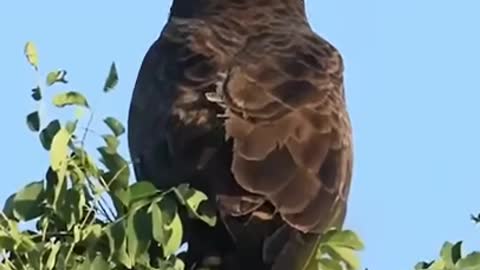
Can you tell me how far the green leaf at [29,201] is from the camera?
4312 mm

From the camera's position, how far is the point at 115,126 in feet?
14.8

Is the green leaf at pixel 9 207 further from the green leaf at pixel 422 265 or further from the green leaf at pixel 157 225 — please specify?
the green leaf at pixel 422 265

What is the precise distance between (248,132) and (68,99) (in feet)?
4.75

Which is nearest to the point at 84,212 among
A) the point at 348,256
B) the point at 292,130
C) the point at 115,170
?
the point at 115,170

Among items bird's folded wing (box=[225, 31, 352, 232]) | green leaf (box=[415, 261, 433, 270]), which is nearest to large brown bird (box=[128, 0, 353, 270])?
bird's folded wing (box=[225, 31, 352, 232])

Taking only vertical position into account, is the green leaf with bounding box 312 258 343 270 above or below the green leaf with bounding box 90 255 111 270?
A: below

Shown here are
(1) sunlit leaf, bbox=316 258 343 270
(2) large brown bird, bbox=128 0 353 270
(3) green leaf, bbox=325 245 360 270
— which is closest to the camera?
(3) green leaf, bbox=325 245 360 270

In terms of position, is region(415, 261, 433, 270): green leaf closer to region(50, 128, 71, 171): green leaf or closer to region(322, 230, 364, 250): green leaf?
region(322, 230, 364, 250): green leaf

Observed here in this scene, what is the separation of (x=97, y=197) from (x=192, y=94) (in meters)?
1.82

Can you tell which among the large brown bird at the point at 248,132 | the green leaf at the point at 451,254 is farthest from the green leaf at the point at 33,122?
the green leaf at the point at 451,254

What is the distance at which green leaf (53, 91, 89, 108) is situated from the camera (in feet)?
14.7

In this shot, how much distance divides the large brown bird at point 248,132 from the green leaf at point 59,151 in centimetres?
101

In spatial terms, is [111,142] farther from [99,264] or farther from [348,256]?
[348,256]

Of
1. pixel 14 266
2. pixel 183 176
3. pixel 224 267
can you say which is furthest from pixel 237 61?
pixel 14 266
